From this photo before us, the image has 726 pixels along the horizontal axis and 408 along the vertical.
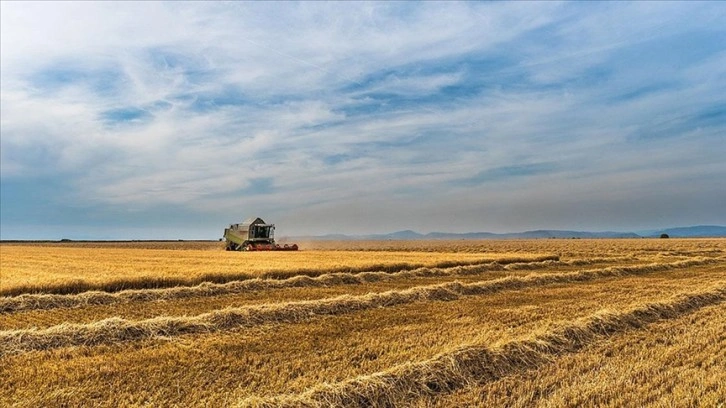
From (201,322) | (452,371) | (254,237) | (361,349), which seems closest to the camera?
(452,371)

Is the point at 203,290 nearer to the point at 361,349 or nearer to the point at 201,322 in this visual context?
the point at 201,322

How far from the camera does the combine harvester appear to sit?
38.8 metres

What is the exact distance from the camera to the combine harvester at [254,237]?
38.8m

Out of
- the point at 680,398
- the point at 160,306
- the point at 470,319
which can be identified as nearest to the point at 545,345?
the point at 680,398

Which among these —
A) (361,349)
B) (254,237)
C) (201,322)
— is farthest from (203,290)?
(254,237)

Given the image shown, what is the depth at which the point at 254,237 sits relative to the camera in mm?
39688

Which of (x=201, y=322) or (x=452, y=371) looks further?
(x=201, y=322)

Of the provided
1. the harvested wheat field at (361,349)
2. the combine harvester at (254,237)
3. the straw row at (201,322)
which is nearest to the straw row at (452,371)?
the harvested wheat field at (361,349)

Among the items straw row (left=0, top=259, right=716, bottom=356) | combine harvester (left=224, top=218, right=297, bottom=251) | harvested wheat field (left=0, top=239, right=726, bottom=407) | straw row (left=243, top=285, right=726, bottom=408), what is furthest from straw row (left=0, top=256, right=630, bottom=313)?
combine harvester (left=224, top=218, right=297, bottom=251)

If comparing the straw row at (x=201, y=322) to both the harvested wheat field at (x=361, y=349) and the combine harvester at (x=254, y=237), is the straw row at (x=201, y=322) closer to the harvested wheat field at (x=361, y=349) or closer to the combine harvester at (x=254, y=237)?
the harvested wheat field at (x=361, y=349)

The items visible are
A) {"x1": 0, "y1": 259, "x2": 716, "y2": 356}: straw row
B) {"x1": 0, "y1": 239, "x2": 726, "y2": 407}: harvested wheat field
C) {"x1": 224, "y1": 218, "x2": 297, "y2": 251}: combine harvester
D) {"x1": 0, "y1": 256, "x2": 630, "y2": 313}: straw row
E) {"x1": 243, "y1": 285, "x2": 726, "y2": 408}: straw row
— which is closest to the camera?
{"x1": 243, "y1": 285, "x2": 726, "y2": 408}: straw row

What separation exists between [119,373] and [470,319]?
624cm

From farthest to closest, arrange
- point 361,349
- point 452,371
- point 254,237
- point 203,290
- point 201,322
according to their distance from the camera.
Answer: point 254,237 < point 203,290 < point 201,322 < point 361,349 < point 452,371

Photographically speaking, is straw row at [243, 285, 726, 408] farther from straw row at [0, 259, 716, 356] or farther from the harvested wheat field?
straw row at [0, 259, 716, 356]
